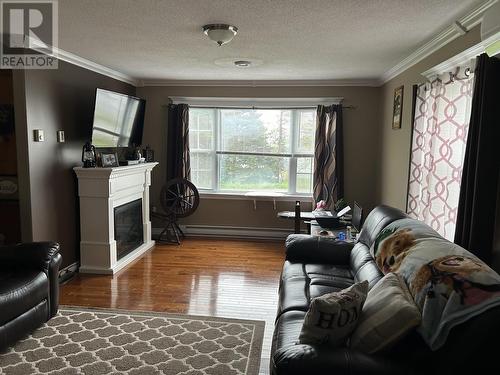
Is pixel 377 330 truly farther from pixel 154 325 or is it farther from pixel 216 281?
pixel 216 281

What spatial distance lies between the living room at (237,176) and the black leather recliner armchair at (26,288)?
15 mm

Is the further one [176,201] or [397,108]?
[176,201]

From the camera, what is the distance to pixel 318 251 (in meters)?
3.17

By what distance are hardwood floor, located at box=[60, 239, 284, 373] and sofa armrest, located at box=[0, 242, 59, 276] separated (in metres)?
0.66

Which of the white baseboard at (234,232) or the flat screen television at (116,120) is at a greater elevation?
the flat screen television at (116,120)

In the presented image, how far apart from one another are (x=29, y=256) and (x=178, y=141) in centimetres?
298

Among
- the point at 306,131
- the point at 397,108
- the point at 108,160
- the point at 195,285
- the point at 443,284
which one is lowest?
the point at 195,285

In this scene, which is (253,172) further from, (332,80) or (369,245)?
(369,245)

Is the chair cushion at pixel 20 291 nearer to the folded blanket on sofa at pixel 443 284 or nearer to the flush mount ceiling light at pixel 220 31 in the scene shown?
the flush mount ceiling light at pixel 220 31

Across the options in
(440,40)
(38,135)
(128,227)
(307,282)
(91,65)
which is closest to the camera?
(307,282)

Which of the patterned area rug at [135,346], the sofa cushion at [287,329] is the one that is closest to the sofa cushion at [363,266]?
the sofa cushion at [287,329]

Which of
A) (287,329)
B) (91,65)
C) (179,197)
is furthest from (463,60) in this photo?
(179,197)

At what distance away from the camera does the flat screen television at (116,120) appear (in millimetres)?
4020

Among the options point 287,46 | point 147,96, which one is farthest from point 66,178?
point 287,46
